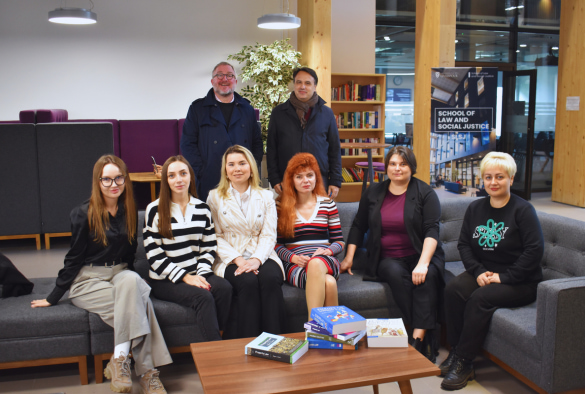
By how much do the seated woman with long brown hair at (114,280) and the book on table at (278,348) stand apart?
26.9 inches

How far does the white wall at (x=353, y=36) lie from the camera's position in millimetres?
8664

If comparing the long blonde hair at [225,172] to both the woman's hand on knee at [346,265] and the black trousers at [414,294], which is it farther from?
the black trousers at [414,294]

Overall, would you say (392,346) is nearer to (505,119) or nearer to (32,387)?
(32,387)

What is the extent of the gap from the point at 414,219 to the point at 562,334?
1083 millimetres

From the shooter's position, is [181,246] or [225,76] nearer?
[181,246]

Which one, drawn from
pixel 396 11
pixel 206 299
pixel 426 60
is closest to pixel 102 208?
pixel 206 299

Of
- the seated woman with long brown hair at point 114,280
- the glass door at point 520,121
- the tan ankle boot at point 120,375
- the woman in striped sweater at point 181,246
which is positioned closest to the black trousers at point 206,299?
the woman in striped sweater at point 181,246

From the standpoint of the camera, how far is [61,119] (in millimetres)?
6945

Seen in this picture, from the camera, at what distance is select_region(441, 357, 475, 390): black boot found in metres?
2.65

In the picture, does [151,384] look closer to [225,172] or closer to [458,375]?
[225,172]

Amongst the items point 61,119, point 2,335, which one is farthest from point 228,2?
point 2,335

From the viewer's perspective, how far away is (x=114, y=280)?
2.73 m

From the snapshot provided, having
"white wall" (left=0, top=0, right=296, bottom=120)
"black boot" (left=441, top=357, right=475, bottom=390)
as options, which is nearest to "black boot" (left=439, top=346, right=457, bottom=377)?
"black boot" (left=441, top=357, right=475, bottom=390)

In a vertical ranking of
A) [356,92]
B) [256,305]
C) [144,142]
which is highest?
[356,92]
